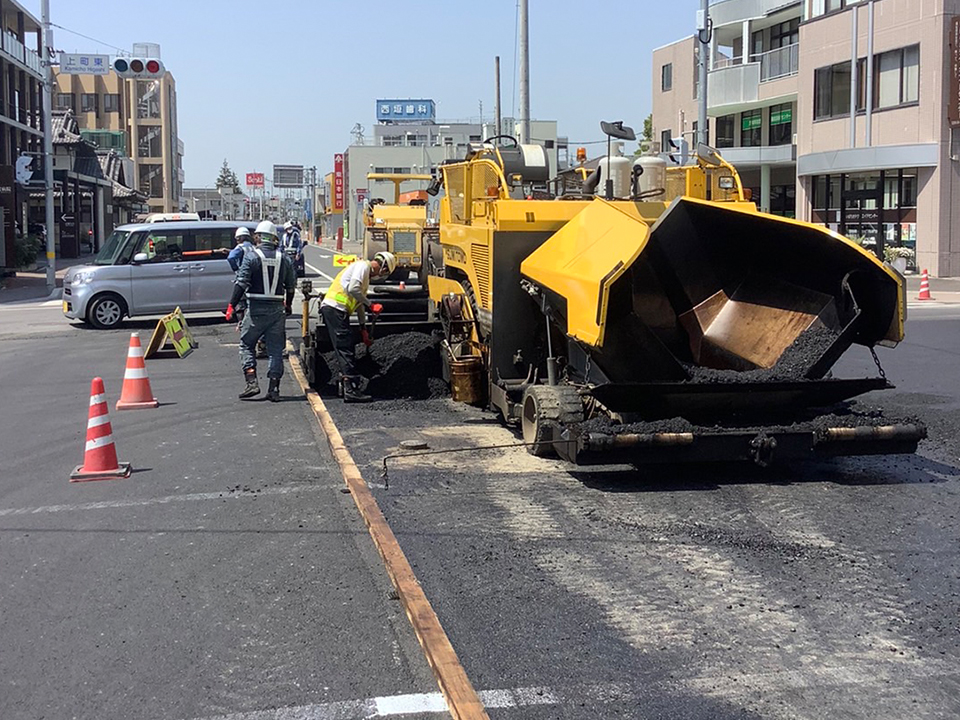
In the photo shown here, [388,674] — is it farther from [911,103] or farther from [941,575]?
[911,103]

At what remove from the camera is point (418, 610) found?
474 cm

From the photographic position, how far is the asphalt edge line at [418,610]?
Result: 3920mm

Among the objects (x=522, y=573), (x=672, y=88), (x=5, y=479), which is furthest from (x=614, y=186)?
(x=672, y=88)

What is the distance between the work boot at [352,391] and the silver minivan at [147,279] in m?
8.90

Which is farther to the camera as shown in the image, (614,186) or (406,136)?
(406,136)

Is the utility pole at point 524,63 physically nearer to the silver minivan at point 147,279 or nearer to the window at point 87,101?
the silver minivan at point 147,279

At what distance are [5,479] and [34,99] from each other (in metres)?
52.1

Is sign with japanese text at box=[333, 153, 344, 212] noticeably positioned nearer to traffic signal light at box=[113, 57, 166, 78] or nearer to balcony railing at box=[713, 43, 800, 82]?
balcony railing at box=[713, 43, 800, 82]

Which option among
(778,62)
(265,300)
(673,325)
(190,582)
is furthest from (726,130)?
(190,582)

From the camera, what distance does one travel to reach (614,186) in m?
9.45

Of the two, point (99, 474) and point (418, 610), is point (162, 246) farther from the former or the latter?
point (418, 610)

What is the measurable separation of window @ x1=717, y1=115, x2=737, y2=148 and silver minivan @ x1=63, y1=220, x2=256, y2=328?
99.3ft

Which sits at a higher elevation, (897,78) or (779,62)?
(779,62)

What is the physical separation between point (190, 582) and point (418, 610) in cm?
141
